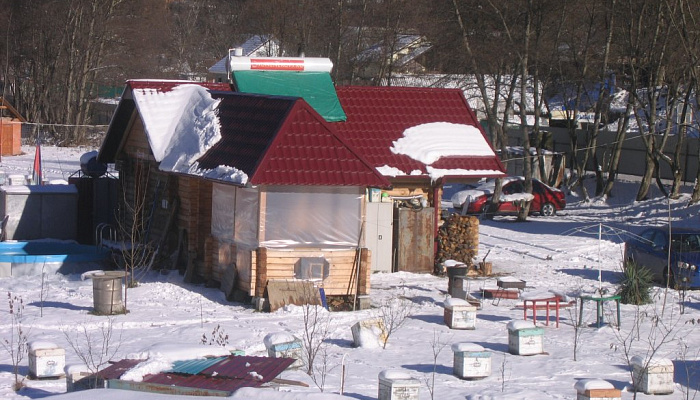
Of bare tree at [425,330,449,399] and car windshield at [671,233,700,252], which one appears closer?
bare tree at [425,330,449,399]

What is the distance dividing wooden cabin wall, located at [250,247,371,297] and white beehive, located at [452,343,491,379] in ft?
18.2

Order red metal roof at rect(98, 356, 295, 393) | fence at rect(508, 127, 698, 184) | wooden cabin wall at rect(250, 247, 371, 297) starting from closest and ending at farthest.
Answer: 1. red metal roof at rect(98, 356, 295, 393)
2. wooden cabin wall at rect(250, 247, 371, 297)
3. fence at rect(508, 127, 698, 184)

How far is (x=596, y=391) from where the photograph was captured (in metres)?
11.2

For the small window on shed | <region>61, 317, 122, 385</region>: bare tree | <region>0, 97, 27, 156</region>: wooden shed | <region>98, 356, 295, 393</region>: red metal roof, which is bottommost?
<region>61, 317, 122, 385</region>: bare tree

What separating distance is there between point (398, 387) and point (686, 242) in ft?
41.6

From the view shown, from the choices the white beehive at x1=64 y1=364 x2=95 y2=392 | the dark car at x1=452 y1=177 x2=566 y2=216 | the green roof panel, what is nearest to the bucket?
the white beehive at x1=64 y1=364 x2=95 y2=392

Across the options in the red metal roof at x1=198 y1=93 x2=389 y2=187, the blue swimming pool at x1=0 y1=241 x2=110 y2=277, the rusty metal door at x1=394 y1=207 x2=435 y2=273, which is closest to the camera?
the red metal roof at x1=198 y1=93 x2=389 y2=187

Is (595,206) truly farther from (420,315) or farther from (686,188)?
(420,315)

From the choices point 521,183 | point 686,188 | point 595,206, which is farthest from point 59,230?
point 686,188

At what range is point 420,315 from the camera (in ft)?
58.9

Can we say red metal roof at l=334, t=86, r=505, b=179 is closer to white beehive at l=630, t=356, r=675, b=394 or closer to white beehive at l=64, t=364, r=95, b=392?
white beehive at l=630, t=356, r=675, b=394

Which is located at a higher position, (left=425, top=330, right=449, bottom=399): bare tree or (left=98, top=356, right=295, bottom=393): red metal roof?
(left=98, top=356, right=295, bottom=393): red metal roof

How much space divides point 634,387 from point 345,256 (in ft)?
24.1

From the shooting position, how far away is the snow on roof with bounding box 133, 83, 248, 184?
19.8 meters
